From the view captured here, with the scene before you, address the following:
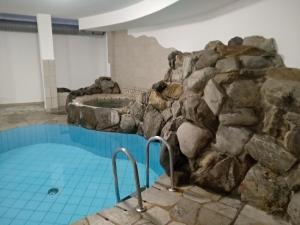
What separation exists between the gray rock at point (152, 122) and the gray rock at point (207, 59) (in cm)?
184

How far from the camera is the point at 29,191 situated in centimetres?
347

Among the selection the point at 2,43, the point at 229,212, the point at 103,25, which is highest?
the point at 103,25

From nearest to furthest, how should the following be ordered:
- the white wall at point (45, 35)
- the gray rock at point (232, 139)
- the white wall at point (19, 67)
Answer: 1. the gray rock at point (232, 139)
2. the white wall at point (45, 35)
3. the white wall at point (19, 67)

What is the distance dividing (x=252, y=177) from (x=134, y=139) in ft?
11.2

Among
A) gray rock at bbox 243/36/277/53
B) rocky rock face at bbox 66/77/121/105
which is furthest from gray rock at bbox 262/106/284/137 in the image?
rocky rock face at bbox 66/77/121/105

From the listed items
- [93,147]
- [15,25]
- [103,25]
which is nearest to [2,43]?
[15,25]

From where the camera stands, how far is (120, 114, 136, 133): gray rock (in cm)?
584

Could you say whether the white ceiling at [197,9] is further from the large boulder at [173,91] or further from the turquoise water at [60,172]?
the turquoise water at [60,172]

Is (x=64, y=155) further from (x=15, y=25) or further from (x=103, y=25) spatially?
(x=15, y=25)

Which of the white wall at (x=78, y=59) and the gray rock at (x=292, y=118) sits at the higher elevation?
the white wall at (x=78, y=59)

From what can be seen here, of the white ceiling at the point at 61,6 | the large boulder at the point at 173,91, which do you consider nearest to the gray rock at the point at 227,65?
the large boulder at the point at 173,91

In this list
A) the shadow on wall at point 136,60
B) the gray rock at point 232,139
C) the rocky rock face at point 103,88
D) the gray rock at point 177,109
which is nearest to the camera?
the gray rock at point 232,139

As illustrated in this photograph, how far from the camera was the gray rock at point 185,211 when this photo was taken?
2.32m

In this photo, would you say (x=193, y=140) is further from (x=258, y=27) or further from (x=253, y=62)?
(x=258, y=27)
